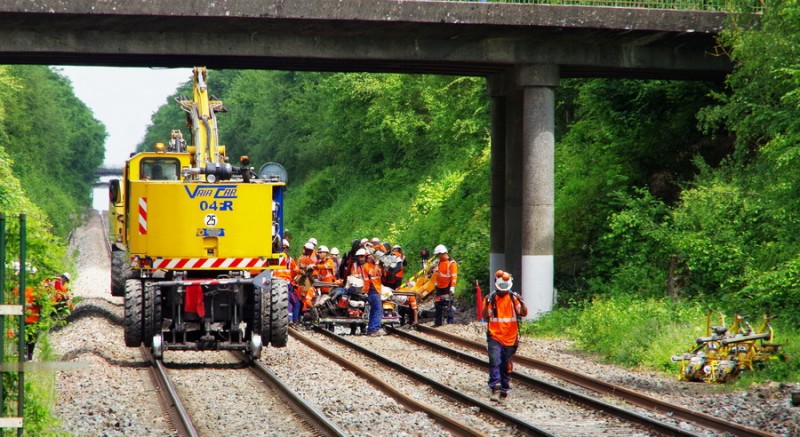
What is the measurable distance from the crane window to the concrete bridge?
2207mm

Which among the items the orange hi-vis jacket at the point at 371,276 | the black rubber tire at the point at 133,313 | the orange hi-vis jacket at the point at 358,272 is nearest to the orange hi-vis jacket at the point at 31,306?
the black rubber tire at the point at 133,313

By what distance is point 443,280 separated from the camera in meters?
24.9

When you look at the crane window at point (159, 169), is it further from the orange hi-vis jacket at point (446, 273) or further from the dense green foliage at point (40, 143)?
the dense green foliage at point (40, 143)

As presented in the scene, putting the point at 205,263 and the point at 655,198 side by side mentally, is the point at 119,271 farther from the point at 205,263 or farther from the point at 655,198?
the point at 655,198

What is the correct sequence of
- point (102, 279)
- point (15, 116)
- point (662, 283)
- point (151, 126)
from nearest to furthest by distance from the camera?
1. point (662, 283)
2. point (102, 279)
3. point (15, 116)
4. point (151, 126)

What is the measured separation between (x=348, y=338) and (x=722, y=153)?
37.6 feet

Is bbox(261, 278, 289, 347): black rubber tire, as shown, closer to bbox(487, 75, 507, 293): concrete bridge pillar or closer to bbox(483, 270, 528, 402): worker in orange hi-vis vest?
bbox(483, 270, 528, 402): worker in orange hi-vis vest

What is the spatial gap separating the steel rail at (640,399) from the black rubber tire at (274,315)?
415cm

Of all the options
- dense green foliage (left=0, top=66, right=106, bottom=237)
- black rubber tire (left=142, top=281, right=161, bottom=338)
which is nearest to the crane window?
black rubber tire (left=142, top=281, right=161, bottom=338)

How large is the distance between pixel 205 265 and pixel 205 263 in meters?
0.04

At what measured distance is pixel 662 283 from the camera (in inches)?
976

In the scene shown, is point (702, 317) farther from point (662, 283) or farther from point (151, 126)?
point (151, 126)

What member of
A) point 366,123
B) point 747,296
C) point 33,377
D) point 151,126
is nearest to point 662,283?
point 747,296

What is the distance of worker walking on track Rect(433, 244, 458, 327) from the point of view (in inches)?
979
